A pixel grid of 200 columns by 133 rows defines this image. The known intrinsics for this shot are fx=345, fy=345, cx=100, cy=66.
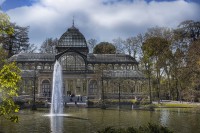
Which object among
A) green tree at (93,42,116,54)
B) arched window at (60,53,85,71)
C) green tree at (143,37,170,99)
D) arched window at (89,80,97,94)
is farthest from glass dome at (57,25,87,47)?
green tree at (143,37,170,99)

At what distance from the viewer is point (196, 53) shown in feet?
115

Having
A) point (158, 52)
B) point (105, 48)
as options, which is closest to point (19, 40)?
point (105, 48)

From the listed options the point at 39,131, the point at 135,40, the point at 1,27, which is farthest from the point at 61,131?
the point at 135,40

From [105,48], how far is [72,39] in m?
17.8

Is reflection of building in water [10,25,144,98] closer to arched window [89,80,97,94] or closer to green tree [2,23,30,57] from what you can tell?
arched window [89,80,97,94]

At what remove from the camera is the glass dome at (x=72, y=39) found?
7838cm

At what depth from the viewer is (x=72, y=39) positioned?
3108 inches

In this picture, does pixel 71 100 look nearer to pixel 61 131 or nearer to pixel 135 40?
pixel 135 40

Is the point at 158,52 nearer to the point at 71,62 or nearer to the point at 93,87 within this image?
the point at 93,87

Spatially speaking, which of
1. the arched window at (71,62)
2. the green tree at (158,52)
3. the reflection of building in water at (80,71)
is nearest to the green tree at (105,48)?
the reflection of building in water at (80,71)

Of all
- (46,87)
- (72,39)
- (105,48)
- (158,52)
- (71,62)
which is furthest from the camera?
(105,48)

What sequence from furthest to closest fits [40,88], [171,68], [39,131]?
1. [40,88]
2. [171,68]
3. [39,131]

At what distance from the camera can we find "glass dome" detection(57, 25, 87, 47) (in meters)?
78.4

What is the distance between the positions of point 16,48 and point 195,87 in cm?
7665
